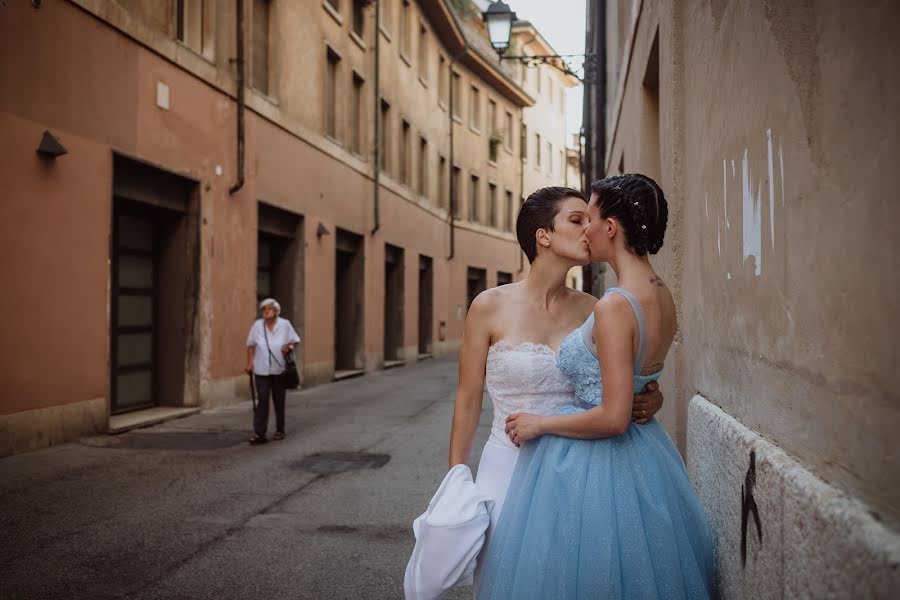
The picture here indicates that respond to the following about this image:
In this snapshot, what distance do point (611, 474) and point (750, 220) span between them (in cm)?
111

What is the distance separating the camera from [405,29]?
967 inches

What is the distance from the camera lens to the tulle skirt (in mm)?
2260

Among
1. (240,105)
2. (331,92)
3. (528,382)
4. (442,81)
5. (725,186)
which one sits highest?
(442,81)

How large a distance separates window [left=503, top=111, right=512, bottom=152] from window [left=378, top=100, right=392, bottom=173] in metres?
14.2

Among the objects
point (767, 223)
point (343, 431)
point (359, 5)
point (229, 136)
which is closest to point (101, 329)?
point (343, 431)

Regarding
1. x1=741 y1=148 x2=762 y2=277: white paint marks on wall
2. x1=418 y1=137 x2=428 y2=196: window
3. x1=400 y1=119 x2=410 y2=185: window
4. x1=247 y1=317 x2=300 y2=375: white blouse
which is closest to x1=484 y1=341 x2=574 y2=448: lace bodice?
x1=741 y1=148 x2=762 y2=277: white paint marks on wall

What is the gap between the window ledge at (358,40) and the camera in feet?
64.7

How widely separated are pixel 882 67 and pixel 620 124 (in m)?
9.56

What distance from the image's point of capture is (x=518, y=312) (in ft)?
9.37

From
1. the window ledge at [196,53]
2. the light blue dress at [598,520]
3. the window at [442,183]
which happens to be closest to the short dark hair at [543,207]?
the light blue dress at [598,520]

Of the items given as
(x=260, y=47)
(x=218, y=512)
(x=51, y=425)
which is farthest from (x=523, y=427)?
(x=260, y=47)

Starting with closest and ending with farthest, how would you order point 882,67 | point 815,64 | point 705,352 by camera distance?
point 882,67
point 815,64
point 705,352

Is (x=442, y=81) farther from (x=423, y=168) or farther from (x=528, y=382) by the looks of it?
(x=528, y=382)

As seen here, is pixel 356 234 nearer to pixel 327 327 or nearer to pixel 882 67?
pixel 327 327
